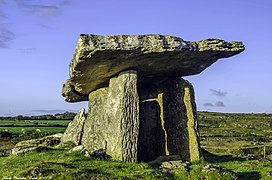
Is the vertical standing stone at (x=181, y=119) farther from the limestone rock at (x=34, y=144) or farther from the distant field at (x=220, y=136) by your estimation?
the distant field at (x=220, y=136)

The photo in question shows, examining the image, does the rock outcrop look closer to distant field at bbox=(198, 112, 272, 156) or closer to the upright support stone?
the upright support stone

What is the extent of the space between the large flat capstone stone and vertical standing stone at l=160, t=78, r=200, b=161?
110 centimetres

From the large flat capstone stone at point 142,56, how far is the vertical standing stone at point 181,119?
1102 mm

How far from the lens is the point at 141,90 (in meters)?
28.9

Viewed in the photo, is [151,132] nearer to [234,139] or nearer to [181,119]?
[181,119]

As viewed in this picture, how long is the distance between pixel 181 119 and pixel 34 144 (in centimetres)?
1003

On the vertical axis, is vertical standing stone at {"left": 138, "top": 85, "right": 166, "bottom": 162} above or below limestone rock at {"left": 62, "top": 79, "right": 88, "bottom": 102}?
below

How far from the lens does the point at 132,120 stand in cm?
2255

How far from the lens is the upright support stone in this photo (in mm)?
22109

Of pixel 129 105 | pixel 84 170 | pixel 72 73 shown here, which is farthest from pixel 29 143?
pixel 84 170

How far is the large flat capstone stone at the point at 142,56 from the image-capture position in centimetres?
2062

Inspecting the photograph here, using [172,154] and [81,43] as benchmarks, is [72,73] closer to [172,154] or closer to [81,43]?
[81,43]

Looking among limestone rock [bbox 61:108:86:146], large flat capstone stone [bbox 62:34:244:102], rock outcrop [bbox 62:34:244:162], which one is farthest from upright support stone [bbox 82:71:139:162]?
limestone rock [bbox 61:108:86:146]

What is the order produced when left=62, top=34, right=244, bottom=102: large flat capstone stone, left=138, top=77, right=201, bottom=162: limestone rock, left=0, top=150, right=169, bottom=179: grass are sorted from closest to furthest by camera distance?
left=0, top=150, right=169, bottom=179: grass → left=62, top=34, right=244, bottom=102: large flat capstone stone → left=138, top=77, right=201, bottom=162: limestone rock
